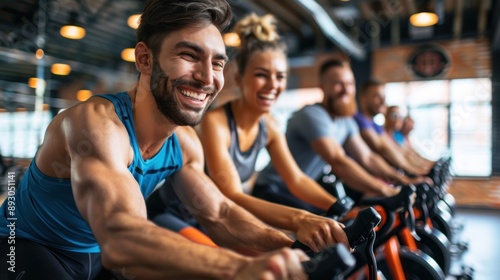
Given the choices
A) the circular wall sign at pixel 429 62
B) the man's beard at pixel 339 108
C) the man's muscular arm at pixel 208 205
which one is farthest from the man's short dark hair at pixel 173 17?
the circular wall sign at pixel 429 62

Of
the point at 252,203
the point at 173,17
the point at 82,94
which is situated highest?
the point at 82,94

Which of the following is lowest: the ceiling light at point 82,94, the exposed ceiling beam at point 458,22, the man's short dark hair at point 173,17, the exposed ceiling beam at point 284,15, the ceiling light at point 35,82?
the man's short dark hair at point 173,17

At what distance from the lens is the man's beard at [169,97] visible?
1.22 meters

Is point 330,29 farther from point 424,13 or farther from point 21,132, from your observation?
point 21,132

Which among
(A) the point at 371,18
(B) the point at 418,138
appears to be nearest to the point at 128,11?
(A) the point at 371,18

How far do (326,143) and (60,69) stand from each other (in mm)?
5840

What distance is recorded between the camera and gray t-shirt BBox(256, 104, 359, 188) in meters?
2.93

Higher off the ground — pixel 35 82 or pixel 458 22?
pixel 458 22

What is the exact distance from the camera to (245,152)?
227 centimetres

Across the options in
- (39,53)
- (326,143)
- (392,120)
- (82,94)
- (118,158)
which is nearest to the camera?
(118,158)

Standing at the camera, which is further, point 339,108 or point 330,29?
point 330,29

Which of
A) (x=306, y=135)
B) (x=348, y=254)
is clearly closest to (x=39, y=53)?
(x=306, y=135)

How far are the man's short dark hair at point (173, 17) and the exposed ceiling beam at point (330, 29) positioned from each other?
497 centimetres

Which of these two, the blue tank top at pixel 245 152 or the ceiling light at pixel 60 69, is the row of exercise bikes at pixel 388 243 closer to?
the blue tank top at pixel 245 152
